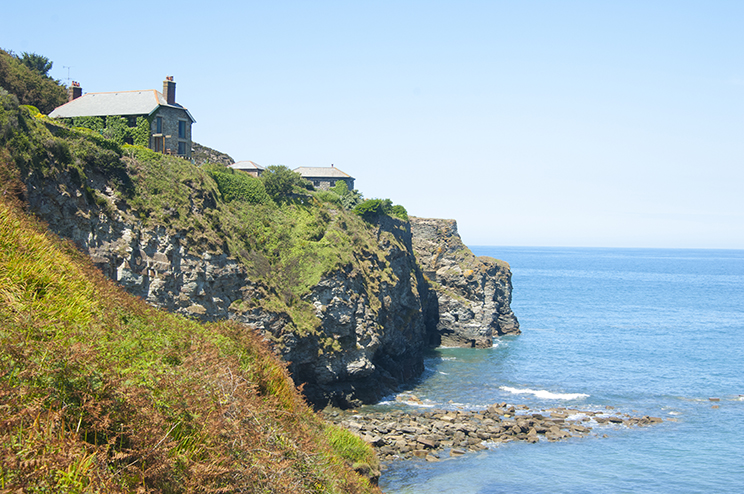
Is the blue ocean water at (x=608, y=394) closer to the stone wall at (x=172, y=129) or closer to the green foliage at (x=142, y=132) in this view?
the stone wall at (x=172, y=129)

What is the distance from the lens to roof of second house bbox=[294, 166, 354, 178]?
84.0 m

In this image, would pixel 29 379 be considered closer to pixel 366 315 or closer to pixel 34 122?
pixel 34 122

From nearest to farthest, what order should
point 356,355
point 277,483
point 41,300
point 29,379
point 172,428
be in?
point 29,379
point 172,428
point 277,483
point 41,300
point 356,355

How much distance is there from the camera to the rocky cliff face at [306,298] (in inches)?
1304

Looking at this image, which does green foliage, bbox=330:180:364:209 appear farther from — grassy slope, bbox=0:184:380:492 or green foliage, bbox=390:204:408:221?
grassy slope, bbox=0:184:380:492

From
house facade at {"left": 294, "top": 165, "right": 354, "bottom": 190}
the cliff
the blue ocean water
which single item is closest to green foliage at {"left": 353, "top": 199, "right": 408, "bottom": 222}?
the cliff

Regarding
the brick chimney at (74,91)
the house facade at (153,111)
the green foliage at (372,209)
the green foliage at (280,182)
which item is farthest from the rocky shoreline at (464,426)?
the brick chimney at (74,91)

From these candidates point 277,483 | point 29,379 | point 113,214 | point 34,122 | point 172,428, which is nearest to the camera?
point 29,379

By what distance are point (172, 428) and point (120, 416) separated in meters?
0.89

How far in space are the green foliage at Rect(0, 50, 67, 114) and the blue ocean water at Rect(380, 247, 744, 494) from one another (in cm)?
4955

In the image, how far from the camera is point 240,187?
51312 mm

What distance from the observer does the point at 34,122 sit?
32000 mm

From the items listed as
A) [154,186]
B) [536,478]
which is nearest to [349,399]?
[536,478]

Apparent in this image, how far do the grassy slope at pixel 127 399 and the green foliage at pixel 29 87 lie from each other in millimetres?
48465
